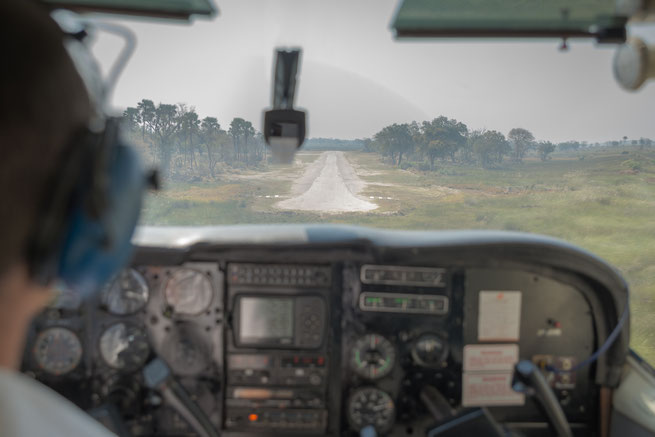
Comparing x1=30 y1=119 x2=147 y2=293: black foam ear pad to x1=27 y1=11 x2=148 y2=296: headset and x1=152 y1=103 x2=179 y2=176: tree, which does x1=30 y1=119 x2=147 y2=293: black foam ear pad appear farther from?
x1=152 y1=103 x2=179 y2=176: tree

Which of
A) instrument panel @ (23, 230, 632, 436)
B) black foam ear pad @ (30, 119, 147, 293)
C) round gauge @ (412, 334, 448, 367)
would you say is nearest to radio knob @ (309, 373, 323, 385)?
instrument panel @ (23, 230, 632, 436)

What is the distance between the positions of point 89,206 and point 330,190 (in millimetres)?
1965

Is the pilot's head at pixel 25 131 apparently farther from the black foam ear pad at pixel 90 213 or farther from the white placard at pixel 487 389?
the white placard at pixel 487 389

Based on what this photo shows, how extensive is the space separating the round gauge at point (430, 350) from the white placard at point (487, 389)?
0.15 meters

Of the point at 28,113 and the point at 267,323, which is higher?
the point at 28,113

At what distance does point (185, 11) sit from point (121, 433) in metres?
1.83

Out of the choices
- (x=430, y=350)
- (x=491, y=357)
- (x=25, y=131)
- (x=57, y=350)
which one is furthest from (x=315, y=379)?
(x=25, y=131)

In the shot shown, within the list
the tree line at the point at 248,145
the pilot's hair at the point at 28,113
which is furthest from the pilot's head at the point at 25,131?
the tree line at the point at 248,145

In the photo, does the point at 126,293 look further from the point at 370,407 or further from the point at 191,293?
the point at 370,407

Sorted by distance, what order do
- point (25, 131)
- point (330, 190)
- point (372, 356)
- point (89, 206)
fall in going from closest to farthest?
point (25, 131), point (89, 206), point (372, 356), point (330, 190)

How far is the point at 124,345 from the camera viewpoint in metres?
2.46

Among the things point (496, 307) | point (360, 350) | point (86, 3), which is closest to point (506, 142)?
point (496, 307)

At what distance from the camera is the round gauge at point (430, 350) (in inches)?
96.4

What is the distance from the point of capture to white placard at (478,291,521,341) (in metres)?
2.45
